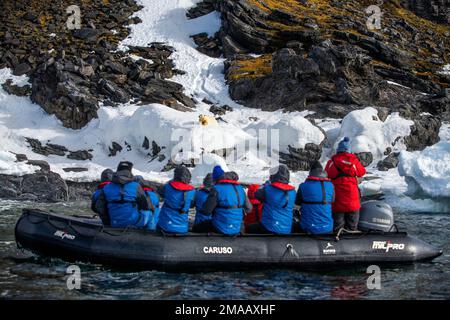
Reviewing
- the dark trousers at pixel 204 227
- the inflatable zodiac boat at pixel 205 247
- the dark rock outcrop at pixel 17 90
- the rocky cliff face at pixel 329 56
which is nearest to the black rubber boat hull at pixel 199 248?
the inflatable zodiac boat at pixel 205 247

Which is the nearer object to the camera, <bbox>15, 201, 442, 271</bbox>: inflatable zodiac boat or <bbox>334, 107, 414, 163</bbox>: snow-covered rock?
<bbox>15, 201, 442, 271</bbox>: inflatable zodiac boat

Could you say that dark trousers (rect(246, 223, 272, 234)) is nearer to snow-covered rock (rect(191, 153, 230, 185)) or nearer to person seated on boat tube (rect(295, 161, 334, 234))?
person seated on boat tube (rect(295, 161, 334, 234))

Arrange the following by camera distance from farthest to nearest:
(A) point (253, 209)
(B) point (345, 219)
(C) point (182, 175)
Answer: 1. (A) point (253, 209)
2. (B) point (345, 219)
3. (C) point (182, 175)

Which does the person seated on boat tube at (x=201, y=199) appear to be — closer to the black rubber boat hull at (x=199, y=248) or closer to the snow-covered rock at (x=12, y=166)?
the black rubber boat hull at (x=199, y=248)

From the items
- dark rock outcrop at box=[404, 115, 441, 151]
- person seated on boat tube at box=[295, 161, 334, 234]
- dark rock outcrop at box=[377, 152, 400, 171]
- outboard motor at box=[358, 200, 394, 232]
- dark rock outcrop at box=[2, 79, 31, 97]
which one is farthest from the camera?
dark rock outcrop at box=[2, 79, 31, 97]

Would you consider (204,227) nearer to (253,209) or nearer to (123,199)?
(253,209)

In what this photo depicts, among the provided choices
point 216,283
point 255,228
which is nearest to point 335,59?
point 255,228

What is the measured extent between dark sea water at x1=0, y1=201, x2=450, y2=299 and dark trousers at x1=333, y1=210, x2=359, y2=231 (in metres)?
0.99

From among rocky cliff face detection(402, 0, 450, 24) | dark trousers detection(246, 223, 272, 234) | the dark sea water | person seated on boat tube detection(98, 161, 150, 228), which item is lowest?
the dark sea water

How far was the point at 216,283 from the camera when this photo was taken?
12.9 meters

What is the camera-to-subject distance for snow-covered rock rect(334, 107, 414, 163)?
1220 inches

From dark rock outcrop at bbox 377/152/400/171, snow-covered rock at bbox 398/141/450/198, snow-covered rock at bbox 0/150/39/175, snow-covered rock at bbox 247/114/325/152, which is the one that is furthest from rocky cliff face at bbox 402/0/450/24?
snow-covered rock at bbox 0/150/39/175

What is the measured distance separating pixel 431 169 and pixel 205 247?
41.1 feet

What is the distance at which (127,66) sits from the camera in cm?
4034
